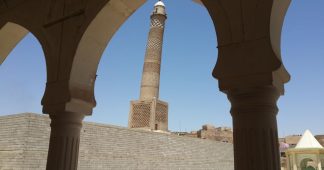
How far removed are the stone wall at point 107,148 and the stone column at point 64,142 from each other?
820 cm

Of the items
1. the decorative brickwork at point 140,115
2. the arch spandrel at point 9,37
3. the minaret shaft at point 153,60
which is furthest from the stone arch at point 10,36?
the minaret shaft at point 153,60

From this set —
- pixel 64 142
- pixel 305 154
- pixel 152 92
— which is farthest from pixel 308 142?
pixel 152 92

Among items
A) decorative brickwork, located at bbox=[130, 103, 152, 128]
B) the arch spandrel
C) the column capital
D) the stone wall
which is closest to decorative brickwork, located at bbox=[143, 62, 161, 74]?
decorative brickwork, located at bbox=[130, 103, 152, 128]

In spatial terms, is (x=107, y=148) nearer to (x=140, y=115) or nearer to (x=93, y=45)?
(x=93, y=45)

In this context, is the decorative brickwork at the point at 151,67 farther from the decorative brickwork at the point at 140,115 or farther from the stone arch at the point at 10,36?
the stone arch at the point at 10,36

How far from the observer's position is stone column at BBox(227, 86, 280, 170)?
203 centimetres

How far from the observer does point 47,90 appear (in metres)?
3.57

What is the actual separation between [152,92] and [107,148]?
13.3m

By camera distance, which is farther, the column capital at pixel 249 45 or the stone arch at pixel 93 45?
the stone arch at pixel 93 45

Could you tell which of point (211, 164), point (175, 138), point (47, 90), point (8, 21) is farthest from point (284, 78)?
point (211, 164)

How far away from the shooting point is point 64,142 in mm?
3314

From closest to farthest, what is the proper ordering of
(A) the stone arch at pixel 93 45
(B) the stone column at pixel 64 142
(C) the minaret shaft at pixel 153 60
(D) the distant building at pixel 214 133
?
1. (B) the stone column at pixel 64 142
2. (A) the stone arch at pixel 93 45
3. (C) the minaret shaft at pixel 153 60
4. (D) the distant building at pixel 214 133

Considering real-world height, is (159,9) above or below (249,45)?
above

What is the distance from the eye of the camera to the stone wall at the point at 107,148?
1085cm
